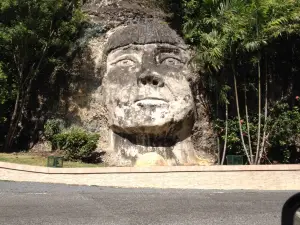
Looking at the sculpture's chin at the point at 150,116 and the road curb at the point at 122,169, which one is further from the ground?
the sculpture's chin at the point at 150,116

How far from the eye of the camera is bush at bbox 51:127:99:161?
13438 mm

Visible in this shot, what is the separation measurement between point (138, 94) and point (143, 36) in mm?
2299

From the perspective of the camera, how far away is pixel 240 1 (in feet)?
46.0

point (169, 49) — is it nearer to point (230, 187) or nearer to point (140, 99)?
point (140, 99)

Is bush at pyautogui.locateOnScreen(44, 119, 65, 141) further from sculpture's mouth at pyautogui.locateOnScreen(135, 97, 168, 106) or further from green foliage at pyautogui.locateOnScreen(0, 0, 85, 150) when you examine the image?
sculpture's mouth at pyautogui.locateOnScreen(135, 97, 168, 106)

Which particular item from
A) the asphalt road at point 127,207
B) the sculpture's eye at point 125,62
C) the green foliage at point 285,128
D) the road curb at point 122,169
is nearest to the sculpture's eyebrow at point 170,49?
the sculpture's eye at point 125,62

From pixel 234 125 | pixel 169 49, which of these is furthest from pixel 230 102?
pixel 169 49

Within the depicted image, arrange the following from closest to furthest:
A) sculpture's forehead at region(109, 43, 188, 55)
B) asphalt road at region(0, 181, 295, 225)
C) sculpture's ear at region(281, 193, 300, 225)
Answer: sculpture's ear at region(281, 193, 300, 225) → asphalt road at region(0, 181, 295, 225) → sculpture's forehead at region(109, 43, 188, 55)

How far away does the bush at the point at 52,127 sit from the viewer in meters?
14.7

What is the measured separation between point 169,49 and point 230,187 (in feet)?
17.6

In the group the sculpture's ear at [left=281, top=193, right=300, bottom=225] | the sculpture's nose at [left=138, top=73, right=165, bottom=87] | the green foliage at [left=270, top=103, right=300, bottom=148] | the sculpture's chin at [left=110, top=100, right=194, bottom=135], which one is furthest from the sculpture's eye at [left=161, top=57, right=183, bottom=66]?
the sculpture's ear at [left=281, top=193, right=300, bottom=225]

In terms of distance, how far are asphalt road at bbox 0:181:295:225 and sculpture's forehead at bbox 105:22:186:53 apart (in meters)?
6.04

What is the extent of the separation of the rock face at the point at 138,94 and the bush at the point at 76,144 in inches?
33.9

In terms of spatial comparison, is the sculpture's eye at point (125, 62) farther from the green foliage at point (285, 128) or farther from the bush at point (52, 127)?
the green foliage at point (285, 128)
